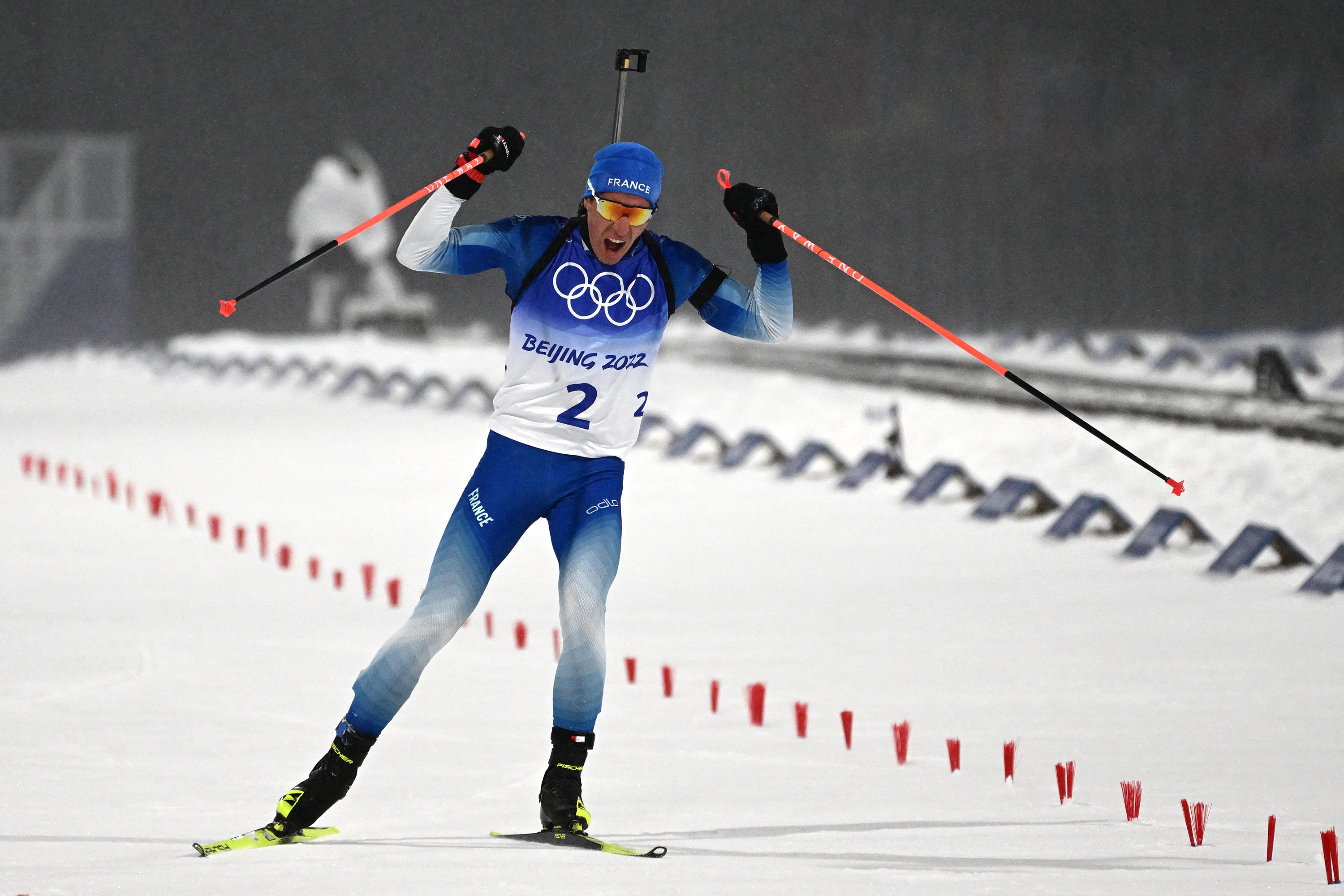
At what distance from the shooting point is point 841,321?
97.3ft

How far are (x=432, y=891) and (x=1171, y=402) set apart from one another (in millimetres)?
14231

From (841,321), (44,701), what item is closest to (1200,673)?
(44,701)

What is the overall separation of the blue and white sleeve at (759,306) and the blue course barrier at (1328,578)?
5.55 m

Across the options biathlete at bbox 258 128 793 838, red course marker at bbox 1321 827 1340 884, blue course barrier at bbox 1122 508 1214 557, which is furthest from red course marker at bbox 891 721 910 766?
blue course barrier at bbox 1122 508 1214 557

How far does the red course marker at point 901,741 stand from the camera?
6281 millimetres

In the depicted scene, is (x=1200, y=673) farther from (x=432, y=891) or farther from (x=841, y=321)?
(x=841, y=321)

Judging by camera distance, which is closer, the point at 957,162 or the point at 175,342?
the point at 957,162

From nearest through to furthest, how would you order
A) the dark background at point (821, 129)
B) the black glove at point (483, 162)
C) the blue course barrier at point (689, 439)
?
the black glove at point (483, 162)
the blue course barrier at point (689, 439)
the dark background at point (821, 129)

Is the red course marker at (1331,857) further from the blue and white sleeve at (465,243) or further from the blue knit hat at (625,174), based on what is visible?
the blue and white sleeve at (465,243)

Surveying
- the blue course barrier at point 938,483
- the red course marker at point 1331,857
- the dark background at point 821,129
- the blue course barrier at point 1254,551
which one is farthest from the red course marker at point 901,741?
the dark background at point 821,129

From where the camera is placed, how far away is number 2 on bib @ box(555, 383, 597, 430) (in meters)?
5.20

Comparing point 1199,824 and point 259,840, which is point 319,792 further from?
point 1199,824

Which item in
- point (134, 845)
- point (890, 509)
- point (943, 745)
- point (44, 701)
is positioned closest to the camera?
point (134, 845)

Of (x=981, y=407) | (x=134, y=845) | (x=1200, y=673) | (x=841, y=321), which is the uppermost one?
(x=841, y=321)
